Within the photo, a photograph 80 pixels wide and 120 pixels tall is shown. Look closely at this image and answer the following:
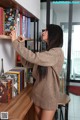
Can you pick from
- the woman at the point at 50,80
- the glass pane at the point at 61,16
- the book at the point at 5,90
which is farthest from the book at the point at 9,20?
the glass pane at the point at 61,16

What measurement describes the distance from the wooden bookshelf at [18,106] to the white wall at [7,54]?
1.34 feet

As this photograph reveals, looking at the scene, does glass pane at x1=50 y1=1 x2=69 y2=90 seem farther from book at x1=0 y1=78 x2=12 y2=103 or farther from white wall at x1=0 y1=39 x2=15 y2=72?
book at x1=0 y1=78 x2=12 y2=103

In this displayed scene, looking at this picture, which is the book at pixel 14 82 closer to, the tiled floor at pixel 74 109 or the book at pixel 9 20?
the book at pixel 9 20

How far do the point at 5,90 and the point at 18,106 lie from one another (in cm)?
19

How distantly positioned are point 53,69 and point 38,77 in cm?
19

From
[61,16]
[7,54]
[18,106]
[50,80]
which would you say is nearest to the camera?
[18,106]

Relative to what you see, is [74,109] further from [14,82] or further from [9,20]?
[9,20]

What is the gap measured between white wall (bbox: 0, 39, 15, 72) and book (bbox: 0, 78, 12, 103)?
43 cm

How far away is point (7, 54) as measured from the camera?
2246mm

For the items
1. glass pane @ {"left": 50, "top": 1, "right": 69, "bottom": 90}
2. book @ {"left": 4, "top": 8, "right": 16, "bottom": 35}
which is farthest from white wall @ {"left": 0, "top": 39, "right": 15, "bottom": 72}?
glass pane @ {"left": 50, "top": 1, "right": 69, "bottom": 90}

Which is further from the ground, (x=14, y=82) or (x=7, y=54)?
(x=7, y=54)

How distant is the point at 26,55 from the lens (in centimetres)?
166

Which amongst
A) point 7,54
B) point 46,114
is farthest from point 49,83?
point 7,54

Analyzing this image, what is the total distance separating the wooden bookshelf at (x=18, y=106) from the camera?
4.95ft
